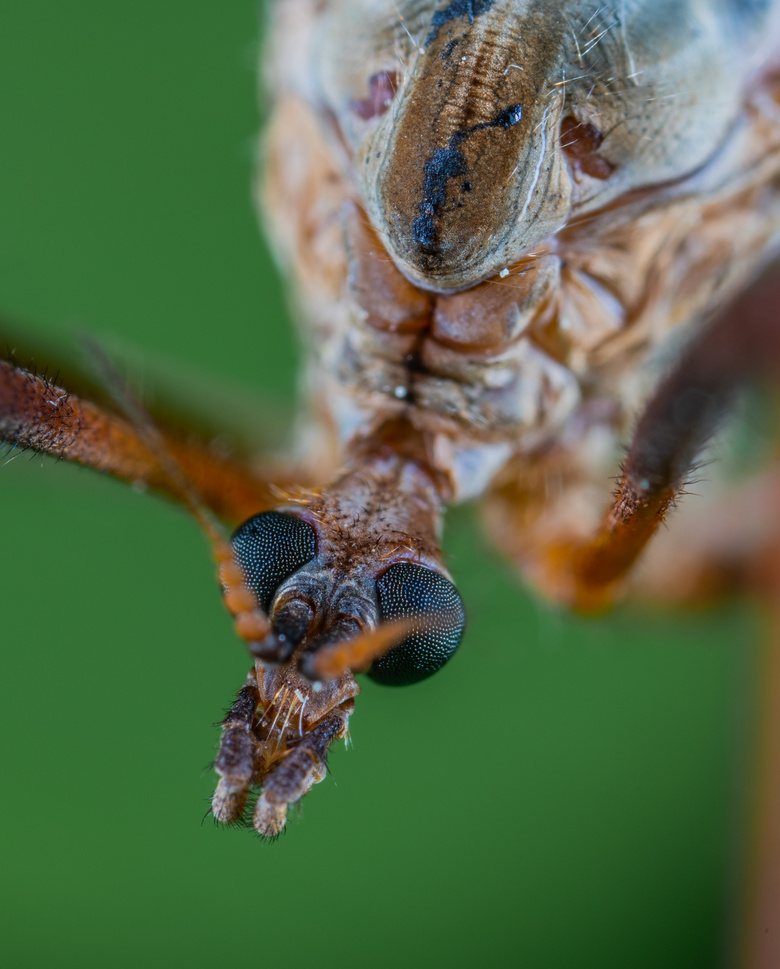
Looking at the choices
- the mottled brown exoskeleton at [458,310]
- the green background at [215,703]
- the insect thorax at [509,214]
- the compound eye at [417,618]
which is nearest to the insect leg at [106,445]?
the mottled brown exoskeleton at [458,310]

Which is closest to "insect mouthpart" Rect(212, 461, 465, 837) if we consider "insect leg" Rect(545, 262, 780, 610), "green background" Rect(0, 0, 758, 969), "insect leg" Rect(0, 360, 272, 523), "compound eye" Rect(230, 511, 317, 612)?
"compound eye" Rect(230, 511, 317, 612)

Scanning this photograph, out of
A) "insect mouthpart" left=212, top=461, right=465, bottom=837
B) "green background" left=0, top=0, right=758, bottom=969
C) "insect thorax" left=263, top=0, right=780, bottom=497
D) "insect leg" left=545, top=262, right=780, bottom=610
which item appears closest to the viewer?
"insect leg" left=545, top=262, right=780, bottom=610

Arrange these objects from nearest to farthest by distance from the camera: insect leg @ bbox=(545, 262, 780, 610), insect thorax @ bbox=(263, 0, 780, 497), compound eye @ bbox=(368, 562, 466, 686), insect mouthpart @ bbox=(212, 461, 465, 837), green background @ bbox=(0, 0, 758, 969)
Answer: insect leg @ bbox=(545, 262, 780, 610) → insect mouthpart @ bbox=(212, 461, 465, 837) → insect thorax @ bbox=(263, 0, 780, 497) → compound eye @ bbox=(368, 562, 466, 686) → green background @ bbox=(0, 0, 758, 969)

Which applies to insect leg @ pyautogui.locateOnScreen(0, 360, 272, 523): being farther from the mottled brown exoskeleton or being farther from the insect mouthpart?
the insect mouthpart

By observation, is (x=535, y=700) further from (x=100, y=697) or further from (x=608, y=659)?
(x=100, y=697)

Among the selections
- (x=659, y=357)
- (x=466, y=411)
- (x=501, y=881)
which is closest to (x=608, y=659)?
Result: (x=501, y=881)

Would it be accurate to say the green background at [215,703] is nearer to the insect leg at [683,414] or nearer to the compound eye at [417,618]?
the compound eye at [417,618]

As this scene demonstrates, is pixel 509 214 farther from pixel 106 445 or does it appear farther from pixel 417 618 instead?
pixel 106 445
